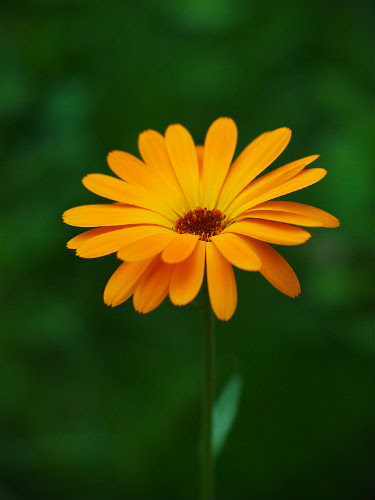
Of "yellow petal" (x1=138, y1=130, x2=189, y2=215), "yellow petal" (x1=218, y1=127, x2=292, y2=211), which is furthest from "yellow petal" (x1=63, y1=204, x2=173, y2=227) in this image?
"yellow petal" (x1=218, y1=127, x2=292, y2=211)

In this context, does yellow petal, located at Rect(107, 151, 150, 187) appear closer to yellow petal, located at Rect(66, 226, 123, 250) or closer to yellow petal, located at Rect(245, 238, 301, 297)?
yellow petal, located at Rect(66, 226, 123, 250)

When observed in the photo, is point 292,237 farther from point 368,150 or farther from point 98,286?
point 98,286

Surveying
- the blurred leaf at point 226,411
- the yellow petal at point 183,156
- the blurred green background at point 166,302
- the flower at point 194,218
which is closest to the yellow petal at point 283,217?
the flower at point 194,218

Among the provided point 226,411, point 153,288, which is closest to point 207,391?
point 226,411

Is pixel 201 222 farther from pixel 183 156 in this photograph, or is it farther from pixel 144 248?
pixel 144 248

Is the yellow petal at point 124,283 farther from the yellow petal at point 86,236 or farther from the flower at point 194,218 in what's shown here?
the yellow petal at point 86,236

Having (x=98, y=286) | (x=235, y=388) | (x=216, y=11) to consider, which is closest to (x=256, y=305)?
(x=98, y=286)
